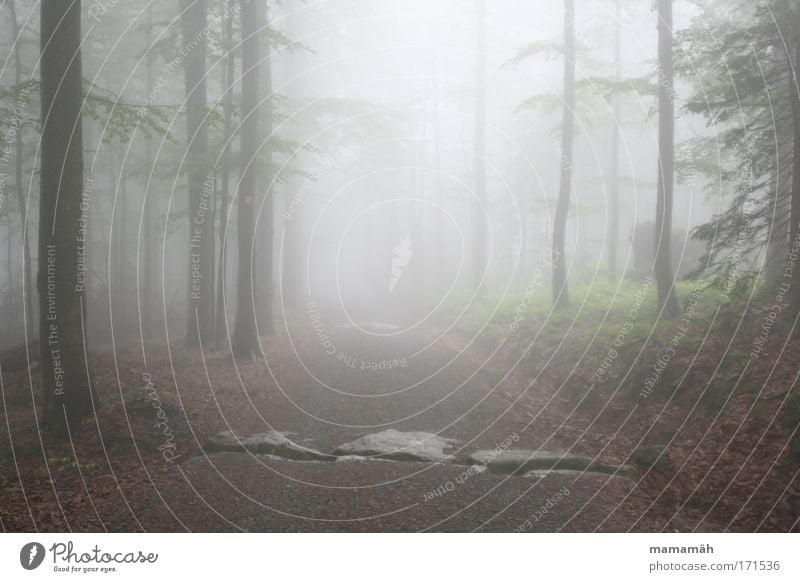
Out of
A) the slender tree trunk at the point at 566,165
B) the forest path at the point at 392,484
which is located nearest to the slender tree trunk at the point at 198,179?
the forest path at the point at 392,484

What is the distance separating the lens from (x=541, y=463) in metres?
7.42

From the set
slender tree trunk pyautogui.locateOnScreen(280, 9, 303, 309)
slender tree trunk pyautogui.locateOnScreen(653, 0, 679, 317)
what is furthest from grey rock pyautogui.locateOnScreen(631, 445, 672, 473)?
slender tree trunk pyautogui.locateOnScreen(280, 9, 303, 309)

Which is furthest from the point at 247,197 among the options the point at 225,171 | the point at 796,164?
the point at 796,164

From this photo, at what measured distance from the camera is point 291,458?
310 inches

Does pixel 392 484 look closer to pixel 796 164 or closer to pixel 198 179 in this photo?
pixel 796 164

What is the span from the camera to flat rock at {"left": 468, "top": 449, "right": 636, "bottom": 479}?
7.21 metres

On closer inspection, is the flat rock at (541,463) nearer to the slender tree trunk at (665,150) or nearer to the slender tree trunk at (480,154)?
the slender tree trunk at (665,150)

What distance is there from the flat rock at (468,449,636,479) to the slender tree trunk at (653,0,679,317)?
20.6ft

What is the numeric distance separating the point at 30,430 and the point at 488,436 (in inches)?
306

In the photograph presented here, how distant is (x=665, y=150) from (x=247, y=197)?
35.7 feet

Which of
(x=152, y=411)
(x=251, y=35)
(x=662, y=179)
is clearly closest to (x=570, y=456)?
(x=152, y=411)

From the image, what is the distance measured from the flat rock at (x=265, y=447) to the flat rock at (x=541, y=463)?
2509mm

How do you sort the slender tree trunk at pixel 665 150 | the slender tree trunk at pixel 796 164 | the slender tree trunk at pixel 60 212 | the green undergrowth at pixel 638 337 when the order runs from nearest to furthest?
the slender tree trunk at pixel 60 212, the slender tree trunk at pixel 796 164, the green undergrowth at pixel 638 337, the slender tree trunk at pixel 665 150

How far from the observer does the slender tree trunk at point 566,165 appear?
53.7ft
